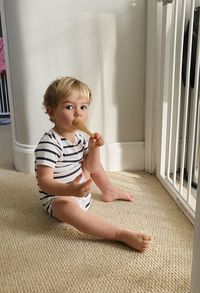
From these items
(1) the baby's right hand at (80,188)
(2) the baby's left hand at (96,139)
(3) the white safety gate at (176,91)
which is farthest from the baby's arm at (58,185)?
(3) the white safety gate at (176,91)

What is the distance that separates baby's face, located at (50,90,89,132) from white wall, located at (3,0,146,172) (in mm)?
381

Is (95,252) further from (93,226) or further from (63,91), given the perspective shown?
(63,91)

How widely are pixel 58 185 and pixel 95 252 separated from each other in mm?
196

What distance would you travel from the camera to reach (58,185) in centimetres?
84

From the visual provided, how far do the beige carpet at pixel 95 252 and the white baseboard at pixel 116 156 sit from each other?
0.78 ft

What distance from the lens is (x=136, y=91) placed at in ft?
4.24

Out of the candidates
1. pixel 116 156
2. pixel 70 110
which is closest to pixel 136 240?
pixel 70 110

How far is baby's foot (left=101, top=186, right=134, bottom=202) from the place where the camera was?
1080 millimetres

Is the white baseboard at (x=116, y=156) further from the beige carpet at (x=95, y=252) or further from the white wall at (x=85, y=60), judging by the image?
the beige carpet at (x=95, y=252)

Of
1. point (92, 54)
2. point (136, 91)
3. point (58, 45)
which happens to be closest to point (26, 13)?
point (58, 45)

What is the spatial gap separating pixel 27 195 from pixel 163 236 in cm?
52

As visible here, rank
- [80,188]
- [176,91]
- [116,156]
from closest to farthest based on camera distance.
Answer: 1. [80,188]
2. [176,91]
3. [116,156]

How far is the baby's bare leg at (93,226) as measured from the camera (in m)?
0.80

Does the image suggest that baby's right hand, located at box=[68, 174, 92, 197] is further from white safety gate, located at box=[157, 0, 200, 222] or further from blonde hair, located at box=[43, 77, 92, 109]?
white safety gate, located at box=[157, 0, 200, 222]
